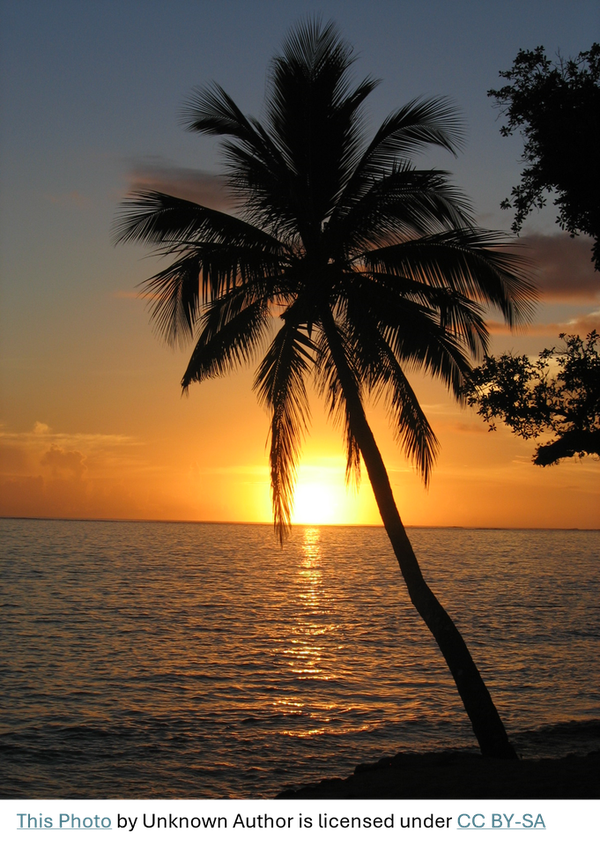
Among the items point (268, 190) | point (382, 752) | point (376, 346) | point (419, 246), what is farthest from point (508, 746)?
point (268, 190)

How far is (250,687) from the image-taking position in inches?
874

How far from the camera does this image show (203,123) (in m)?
12.6

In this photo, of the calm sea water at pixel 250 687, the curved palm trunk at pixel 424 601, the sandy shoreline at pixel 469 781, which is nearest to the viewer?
the sandy shoreline at pixel 469 781

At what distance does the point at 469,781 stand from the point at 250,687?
13.4m

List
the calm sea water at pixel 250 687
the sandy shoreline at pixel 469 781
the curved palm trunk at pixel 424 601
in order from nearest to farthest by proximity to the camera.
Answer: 1. the sandy shoreline at pixel 469 781
2. the curved palm trunk at pixel 424 601
3. the calm sea water at pixel 250 687

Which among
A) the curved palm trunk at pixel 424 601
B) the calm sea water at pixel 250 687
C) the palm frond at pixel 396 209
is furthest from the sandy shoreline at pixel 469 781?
the palm frond at pixel 396 209

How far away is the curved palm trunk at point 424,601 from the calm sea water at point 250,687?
12.2 feet

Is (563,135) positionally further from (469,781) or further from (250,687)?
(250,687)

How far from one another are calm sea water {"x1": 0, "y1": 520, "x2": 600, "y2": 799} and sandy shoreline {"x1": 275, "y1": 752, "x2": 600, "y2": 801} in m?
3.10

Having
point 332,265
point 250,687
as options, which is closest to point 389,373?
point 332,265

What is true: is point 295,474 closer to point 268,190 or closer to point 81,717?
point 268,190

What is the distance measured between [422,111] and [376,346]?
4476 mm

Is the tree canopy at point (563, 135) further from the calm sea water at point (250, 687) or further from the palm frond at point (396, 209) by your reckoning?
the calm sea water at point (250, 687)

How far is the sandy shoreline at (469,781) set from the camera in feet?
29.9
